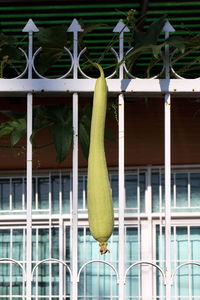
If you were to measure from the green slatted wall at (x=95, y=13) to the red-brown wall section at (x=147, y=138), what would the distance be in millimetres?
490

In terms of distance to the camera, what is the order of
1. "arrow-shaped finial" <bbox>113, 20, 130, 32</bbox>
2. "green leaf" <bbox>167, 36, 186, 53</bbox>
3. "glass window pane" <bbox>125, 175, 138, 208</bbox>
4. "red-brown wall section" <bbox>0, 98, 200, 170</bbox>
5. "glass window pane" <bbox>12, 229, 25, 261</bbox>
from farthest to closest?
"glass window pane" <bbox>12, 229, 25, 261</bbox>, "glass window pane" <bbox>125, 175, 138, 208</bbox>, "red-brown wall section" <bbox>0, 98, 200, 170</bbox>, "arrow-shaped finial" <bbox>113, 20, 130, 32</bbox>, "green leaf" <bbox>167, 36, 186, 53</bbox>

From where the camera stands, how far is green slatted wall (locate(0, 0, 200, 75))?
3564mm

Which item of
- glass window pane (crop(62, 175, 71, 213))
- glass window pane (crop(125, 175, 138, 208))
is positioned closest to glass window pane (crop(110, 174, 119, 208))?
glass window pane (crop(125, 175, 138, 208))

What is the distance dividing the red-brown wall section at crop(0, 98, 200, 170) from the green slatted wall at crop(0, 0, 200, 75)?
490mm

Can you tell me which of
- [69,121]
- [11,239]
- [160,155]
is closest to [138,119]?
[160,155]

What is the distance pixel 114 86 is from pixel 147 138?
2.08 meters

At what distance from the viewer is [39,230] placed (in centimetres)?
657

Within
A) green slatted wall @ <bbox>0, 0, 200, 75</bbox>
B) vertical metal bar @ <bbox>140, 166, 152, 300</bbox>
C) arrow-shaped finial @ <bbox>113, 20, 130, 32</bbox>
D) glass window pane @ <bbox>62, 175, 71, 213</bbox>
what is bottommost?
vertical metal bar @ <bbox>140, 166, 152, 300</bbox>

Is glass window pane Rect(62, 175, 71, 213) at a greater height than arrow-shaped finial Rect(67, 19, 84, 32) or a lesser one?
lesser

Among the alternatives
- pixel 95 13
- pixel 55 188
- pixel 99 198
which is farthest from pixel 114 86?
pixel 55 188

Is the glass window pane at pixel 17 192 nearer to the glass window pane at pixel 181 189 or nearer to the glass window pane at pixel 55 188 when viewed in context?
the glass window pane at pixel 55 188

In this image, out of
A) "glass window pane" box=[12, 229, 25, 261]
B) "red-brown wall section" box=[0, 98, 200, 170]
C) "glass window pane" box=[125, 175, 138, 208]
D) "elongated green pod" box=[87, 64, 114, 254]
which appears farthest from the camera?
"glass window pane" box=[12, 229, 25, 261]

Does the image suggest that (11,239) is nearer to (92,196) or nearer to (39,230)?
(39,230)

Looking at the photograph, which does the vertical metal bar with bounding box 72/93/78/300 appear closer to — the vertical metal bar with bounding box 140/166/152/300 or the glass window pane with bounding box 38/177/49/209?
the vertical metal bar with bounding box 140/166/152/300
